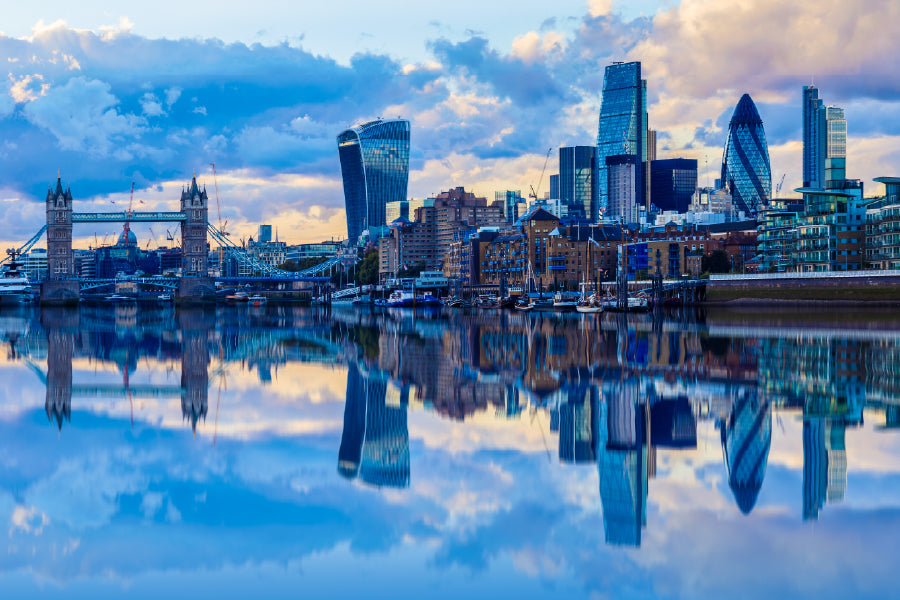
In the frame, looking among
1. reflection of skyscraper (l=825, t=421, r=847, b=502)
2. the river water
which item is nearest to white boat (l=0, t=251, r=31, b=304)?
the river water

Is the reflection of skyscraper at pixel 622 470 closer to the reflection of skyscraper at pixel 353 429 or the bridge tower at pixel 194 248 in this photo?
the reflection of skyscraper at pixel 353 429

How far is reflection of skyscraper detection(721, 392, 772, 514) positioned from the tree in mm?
100640

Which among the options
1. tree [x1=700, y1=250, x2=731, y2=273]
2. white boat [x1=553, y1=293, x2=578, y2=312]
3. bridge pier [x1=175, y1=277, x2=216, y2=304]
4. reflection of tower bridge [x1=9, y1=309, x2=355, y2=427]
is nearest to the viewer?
reflection of tower bridge [x1=9, y1=309, x2=355, y2=427]

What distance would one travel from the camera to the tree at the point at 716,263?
4606 inches

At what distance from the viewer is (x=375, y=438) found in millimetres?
15984

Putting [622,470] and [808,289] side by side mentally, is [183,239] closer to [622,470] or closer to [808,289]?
[808,289]

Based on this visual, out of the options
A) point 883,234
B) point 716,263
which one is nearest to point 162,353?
point 883,234

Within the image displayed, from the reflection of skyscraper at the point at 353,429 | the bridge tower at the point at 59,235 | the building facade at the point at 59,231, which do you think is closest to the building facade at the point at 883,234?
the reflection of skyscraper at the point at 353,429

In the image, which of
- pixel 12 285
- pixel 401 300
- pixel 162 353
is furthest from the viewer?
pixel 12 285

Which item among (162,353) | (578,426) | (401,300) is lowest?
(401,300)

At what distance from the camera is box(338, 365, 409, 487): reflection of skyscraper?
13430 mm

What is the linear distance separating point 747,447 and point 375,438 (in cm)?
572

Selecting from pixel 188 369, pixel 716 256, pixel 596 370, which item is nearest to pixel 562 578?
pixel 596 370

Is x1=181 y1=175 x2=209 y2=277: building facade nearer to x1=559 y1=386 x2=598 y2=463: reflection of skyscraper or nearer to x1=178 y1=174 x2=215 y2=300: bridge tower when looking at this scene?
x1=178 y1=174 x2=215 y2=300: bridge tower
